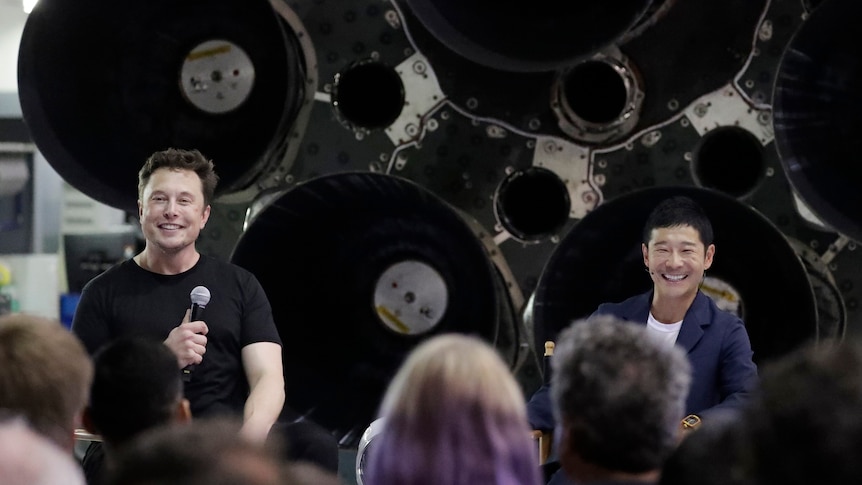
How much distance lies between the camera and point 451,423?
1.20 m

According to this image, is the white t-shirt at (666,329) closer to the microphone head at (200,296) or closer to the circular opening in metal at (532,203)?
the circular opening in metal at (532,203)

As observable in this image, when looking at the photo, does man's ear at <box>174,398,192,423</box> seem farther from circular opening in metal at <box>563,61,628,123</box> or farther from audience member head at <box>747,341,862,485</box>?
circular opening in metal at <box>563,61,628,123</box>

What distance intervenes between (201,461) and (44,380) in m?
0.57

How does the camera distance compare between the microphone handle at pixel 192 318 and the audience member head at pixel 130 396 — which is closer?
the audience member head at pixel 130 396

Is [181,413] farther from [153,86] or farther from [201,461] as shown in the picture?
[153,86]

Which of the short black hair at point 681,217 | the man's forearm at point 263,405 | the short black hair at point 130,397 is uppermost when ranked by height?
the short black hair at point 681,217

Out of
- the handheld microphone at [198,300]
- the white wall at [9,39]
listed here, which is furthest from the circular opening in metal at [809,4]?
the white wall at [9,39]

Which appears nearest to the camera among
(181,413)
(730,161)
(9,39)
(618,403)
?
(618,403)

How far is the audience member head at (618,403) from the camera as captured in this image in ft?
4.26

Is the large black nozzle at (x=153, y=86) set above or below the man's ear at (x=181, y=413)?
above

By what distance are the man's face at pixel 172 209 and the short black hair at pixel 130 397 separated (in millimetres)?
803

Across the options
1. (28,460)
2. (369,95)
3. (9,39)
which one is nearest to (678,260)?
(369,95)

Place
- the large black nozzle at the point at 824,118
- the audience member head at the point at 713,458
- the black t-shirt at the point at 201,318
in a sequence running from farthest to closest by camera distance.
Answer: the large black nozzle at the point at 824,118 → the black t-shirt at the point at 201,318 → the audience member head at the point at 713,458

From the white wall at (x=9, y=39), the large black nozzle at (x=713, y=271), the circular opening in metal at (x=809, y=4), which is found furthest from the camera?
the white wall at (x=9, y=39)
